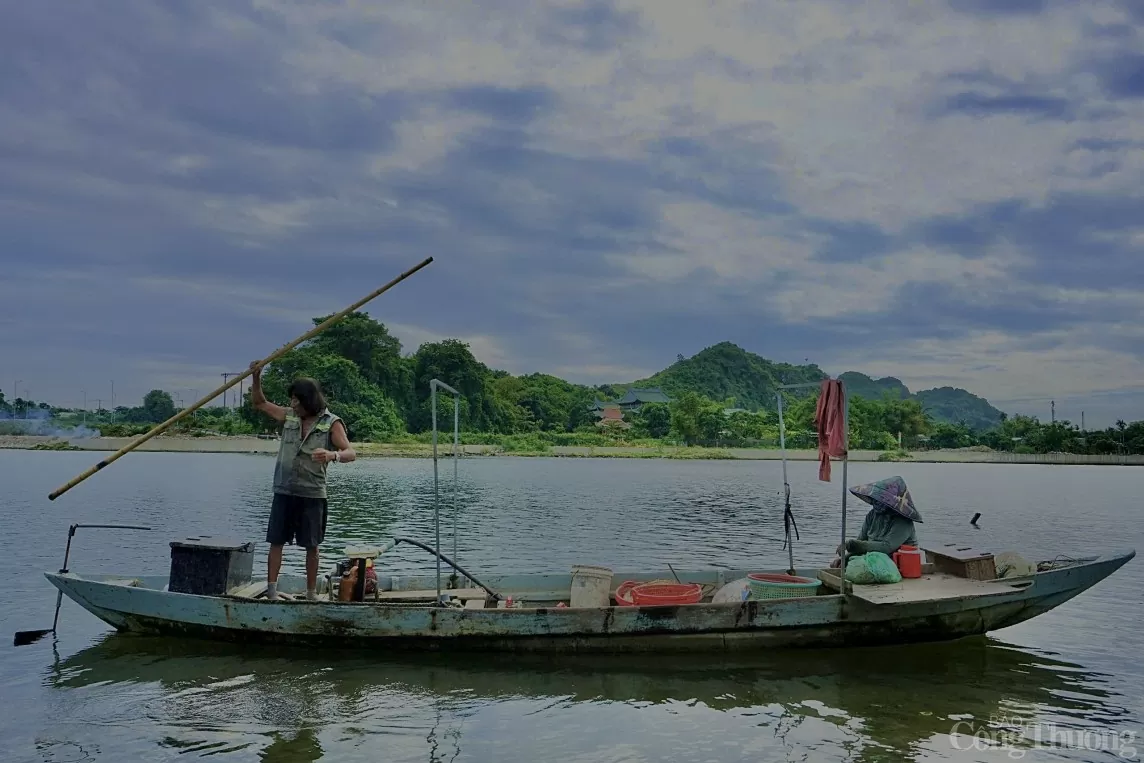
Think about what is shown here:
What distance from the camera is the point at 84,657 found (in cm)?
880

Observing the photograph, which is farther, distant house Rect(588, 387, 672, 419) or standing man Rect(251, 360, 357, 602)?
distant house Rect(588, 387, 672, 419)

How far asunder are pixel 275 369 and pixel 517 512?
5036cm

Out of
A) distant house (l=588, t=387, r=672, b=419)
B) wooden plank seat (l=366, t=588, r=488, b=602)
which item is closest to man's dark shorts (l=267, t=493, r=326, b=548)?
wooden plank seat (l=366, t=588, r=488, b=602)

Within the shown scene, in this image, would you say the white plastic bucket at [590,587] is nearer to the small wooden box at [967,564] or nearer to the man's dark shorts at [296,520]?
the man's dark shorts at [296,520]

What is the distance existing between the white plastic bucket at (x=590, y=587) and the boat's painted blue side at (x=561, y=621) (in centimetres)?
64

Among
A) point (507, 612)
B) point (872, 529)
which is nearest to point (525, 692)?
point (507, 612)

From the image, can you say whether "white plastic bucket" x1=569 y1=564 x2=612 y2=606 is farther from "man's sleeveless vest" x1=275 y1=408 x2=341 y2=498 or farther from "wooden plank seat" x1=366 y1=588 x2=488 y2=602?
"man's sleeveless vest" x1=275 y1=408 x2=341 y2=498

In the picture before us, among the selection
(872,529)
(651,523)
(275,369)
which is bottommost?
(651,523)

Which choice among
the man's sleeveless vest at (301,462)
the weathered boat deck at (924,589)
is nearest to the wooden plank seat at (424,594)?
the man's sleeveless vest at (301,462)

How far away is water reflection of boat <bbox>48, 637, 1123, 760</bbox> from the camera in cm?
744

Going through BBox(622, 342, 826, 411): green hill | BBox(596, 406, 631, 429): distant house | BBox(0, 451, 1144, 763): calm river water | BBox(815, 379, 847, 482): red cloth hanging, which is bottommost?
BBox(0, 451, 1144, 763): calm river water

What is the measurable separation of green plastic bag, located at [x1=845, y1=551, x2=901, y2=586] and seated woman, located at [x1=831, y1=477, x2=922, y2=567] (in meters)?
0.33

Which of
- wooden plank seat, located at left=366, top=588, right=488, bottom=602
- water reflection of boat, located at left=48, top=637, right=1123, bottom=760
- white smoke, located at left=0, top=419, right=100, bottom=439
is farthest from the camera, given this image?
white smoke, located at left=0, top=419, right=100, bottom=439

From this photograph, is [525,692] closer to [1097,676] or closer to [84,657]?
[84,657]
